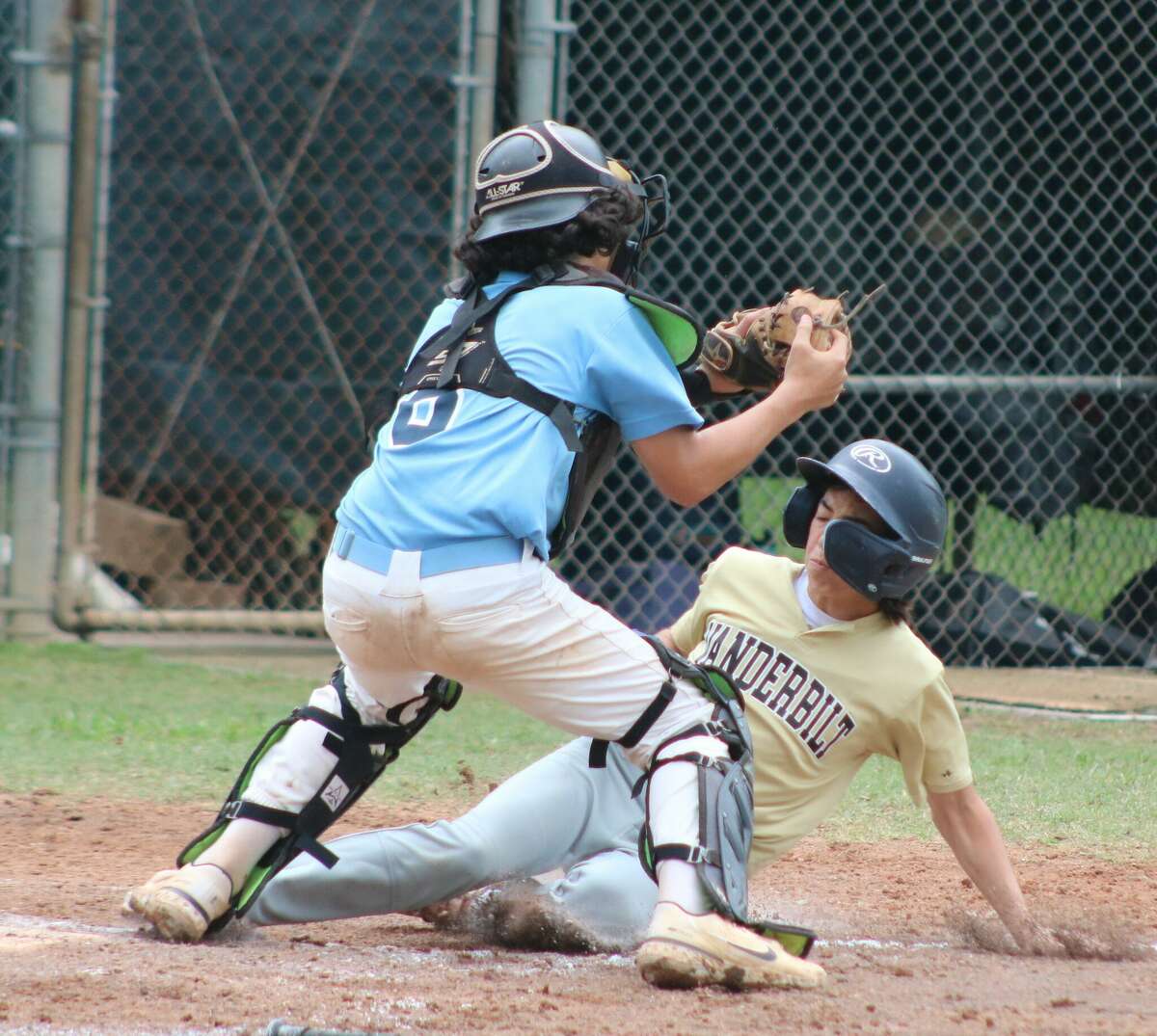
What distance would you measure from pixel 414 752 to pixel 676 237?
2.66 metres

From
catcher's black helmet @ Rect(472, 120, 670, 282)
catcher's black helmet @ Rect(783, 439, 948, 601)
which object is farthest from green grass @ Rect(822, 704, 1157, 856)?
catcher's black helmet @ Rect(472, 120, 670, 282)

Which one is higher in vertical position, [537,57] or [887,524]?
[537,57]

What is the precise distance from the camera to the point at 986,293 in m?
6.66

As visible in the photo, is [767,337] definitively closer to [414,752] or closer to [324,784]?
[324,784]

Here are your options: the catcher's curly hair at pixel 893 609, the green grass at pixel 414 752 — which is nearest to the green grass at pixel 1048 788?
the green grass at pixel 414 752

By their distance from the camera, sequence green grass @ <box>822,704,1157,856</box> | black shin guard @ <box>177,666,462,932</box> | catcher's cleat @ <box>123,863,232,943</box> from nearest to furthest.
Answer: catcher's cleat @ <box>123,863,232,943</box> → black shin guard @ <box>177,666,462,932</box> → green grass @ <box>822,704,1157,856</box>

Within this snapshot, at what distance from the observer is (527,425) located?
104 inches

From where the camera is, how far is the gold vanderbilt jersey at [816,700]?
296 cm

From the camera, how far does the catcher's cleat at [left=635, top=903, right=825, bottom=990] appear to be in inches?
97.0

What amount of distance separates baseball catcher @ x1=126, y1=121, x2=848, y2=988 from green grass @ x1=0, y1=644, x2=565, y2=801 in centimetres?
148

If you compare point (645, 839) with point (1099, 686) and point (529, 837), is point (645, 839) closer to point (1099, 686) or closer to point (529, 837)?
point (529, 837)

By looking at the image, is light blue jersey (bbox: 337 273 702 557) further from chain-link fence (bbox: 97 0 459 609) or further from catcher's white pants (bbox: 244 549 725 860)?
chain-link fence (bbox: 97 0 459 609)

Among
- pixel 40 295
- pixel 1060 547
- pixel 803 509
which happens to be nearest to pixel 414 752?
pixel 803 509

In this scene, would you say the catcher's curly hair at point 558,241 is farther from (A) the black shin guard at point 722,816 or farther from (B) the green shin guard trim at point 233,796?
(B) the green shin guard trim at point 233,796
